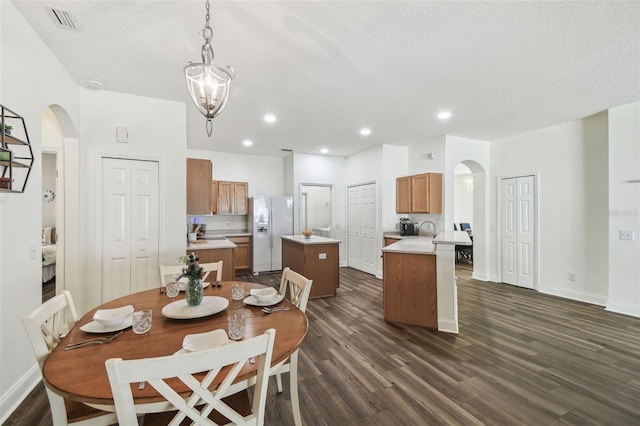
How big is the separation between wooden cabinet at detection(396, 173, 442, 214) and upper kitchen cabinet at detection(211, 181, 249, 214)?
11.8 ft

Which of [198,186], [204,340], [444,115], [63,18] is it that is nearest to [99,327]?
[204,340]

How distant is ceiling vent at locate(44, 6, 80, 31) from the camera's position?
196 cm

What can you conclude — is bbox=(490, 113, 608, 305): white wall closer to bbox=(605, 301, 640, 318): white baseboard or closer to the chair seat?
bbox=(605, 301, 640, 318): white baseboard

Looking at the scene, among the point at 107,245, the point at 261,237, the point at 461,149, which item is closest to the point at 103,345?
the point at 107,245

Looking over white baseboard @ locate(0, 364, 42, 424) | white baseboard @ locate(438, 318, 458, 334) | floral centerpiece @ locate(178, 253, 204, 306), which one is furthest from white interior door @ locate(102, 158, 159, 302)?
white baseboard @ locate(438, 318, 458, 334)

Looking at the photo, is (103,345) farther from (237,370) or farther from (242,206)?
(242,206)

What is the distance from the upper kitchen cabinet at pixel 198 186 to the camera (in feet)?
13.9

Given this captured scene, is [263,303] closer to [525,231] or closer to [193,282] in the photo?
[193,282]

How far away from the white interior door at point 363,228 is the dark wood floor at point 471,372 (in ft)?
8.08

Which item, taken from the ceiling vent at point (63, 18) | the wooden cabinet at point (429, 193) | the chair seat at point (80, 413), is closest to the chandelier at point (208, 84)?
the ceiling vent at point (63, 18)

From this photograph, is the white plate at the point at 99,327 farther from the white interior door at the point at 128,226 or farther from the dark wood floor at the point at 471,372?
the white interior door at the point at 128,226

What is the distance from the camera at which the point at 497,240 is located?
5328 mm

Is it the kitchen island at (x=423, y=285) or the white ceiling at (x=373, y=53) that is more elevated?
the white ceiling at (x=373, y=53)

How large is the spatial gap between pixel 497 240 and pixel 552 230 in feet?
2.93
